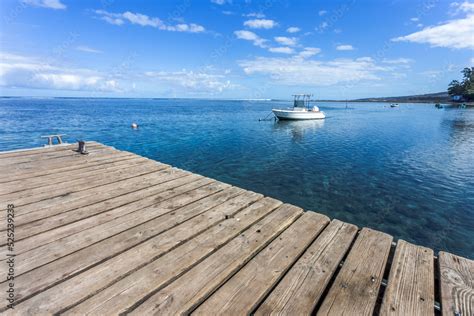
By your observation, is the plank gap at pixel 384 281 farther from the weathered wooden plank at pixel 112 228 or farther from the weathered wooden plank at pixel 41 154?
the weathered wooden plank at pixel 41 154

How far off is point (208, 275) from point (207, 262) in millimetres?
190

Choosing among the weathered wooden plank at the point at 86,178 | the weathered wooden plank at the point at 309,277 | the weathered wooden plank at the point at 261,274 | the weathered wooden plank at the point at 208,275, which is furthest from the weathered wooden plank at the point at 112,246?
the weathered wooden plank at the point at 86,178

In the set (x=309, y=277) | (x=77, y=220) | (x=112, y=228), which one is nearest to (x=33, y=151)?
(x=77, y=220)

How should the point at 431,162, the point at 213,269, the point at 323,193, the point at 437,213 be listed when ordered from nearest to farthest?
the point at 213,269 → the point at 437,213 → the point at 323,193 → the point at 431,162

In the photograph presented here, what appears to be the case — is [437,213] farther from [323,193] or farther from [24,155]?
[24,155]

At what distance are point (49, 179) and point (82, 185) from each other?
2.96 ft

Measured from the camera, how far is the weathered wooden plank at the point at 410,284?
193 centimetres

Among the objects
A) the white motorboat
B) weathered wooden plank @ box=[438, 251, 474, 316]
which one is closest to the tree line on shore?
the white motorboat

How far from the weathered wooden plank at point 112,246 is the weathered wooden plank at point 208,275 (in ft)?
2.02

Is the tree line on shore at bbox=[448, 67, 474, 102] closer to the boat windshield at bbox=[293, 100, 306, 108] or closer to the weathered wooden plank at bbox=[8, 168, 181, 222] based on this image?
the boat windshield at bbox=[293, 100, 306, 108]

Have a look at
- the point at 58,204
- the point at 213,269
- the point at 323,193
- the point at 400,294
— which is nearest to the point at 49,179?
the point at 58,204

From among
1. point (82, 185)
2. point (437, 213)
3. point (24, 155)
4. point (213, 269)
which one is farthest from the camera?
point (437, 213)

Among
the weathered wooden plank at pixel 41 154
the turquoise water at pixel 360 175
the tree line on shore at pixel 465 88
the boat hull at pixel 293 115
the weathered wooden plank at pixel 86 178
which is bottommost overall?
the turquoise water at pixel 360 175

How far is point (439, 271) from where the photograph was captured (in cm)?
236
